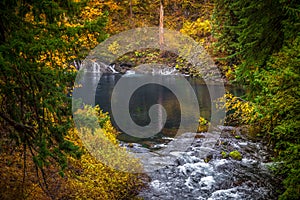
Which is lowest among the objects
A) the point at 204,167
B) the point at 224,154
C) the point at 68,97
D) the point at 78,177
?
the point at 204,167

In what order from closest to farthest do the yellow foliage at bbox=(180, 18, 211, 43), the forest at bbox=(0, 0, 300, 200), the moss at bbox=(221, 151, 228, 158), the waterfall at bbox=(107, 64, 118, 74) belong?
the forest at bbox=(0, 0, 300, 200) < the moss at bbox=(221, 151, 228, 158) < the yellow foliage at bbox=(180, 18, 211, 43) < the waterfall at bbox=(107, 64, 118, 74)

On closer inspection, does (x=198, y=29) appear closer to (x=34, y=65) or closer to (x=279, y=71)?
(x=279, y=71)

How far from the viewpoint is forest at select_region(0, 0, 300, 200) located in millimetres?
4047

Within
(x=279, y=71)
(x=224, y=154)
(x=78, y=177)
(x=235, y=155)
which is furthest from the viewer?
(x=224, y=154)

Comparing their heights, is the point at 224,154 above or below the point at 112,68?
below

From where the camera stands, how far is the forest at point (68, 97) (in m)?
4.05

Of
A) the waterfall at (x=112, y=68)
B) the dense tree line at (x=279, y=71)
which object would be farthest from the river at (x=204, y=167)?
the waterfall at (x=112, y=68)

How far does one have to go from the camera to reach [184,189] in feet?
28.5

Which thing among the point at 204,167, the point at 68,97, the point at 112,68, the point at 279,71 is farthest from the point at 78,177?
the point at 112,68

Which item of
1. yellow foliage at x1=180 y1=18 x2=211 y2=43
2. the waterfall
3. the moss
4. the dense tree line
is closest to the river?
the moss

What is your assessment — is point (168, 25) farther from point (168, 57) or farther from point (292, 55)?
point (292, 55)

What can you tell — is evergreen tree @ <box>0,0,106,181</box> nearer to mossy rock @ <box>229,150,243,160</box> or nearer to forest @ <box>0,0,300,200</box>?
forest @ <box>0,0,300,200</box>

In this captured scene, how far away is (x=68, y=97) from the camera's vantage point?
502 cm

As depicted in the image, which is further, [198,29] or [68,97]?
[198,29]
